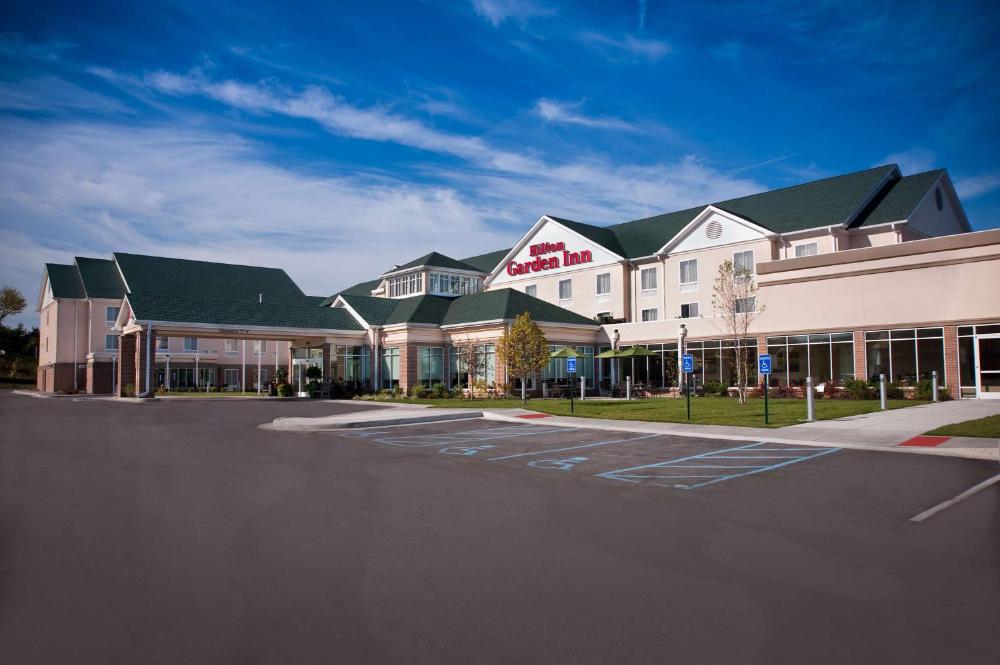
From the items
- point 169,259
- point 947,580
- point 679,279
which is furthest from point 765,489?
point 169,259

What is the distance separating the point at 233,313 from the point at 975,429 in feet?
121

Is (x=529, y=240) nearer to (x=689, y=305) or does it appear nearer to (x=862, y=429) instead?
(x=689, y=305)

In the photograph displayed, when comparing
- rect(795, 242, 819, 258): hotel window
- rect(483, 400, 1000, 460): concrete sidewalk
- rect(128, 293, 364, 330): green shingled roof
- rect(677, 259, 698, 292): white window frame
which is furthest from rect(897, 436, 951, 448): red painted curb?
rect(128, 293, 364, 330): green shingled roof

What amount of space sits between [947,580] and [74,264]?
7274 cm

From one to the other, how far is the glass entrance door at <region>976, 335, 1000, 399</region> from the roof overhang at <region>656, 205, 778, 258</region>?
12.5 m

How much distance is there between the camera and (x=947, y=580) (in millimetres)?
6055

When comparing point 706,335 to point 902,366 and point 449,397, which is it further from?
point 449,397

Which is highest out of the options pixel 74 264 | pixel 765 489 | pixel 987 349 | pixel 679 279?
pixel 74 264

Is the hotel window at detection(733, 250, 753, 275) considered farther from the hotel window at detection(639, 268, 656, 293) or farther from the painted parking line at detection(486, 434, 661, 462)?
the painted parking line at detection(486, 434, 661, 462)

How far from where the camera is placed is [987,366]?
28156mm

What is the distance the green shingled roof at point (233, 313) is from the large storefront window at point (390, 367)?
288 cm

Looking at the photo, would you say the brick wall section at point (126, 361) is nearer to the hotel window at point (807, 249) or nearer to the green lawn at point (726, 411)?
the green lawn at point (726, 411)

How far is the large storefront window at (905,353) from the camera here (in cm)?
2964

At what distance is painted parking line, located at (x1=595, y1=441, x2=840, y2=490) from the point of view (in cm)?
1152
